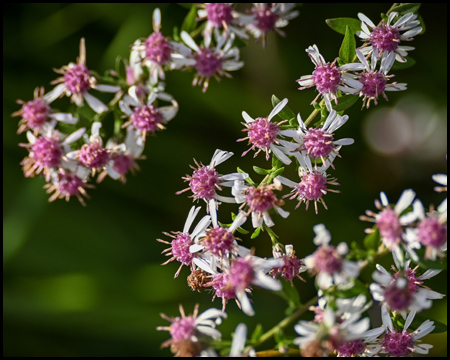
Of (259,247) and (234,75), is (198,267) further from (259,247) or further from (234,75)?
(234,75)

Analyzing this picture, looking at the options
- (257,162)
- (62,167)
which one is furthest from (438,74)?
(62,167)

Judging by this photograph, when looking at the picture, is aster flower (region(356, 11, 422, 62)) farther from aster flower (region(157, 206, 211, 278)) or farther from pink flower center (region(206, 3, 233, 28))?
aster flower (region(157, 206, 211, 278))

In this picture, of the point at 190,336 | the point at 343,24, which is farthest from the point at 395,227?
the point at 343,24

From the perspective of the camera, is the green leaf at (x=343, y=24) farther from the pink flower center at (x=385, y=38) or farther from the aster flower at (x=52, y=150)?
the aster flower at (x=52, y=150)

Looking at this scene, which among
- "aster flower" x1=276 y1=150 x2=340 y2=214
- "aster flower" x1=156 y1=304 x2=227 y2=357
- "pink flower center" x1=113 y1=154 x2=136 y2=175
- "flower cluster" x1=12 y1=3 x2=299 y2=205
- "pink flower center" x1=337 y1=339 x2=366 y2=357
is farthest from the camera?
"pink flower center" x1=113 y1=154 x2=136 y2=175

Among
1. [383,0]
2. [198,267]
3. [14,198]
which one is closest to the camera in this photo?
[198,267]

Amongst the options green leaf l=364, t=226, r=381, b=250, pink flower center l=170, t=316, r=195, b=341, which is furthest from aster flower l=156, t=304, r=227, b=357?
green leaf l=364, t=226, r=381, b=250
